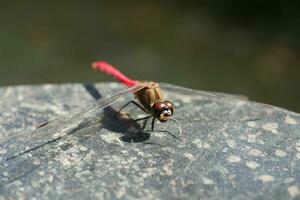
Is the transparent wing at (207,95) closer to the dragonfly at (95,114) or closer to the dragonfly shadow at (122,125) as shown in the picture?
the dragonfly at (95,114)

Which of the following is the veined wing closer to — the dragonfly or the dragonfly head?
the dragonfly

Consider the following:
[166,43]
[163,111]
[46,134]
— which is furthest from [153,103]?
[166,43]

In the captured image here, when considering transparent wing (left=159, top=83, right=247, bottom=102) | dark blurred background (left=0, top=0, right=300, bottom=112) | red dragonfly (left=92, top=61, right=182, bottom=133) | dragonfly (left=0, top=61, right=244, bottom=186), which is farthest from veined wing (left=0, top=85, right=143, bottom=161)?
dark blurred background (left=0, top=0, right=300, bottom=112)

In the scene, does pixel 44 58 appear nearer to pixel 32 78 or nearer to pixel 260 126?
pixel 32 78

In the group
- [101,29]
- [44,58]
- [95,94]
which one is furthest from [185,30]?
[95,94]

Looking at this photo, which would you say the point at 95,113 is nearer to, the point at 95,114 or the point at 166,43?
the point at 95,114

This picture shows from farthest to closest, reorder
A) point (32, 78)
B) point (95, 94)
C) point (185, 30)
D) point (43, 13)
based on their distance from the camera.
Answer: point (43, 13)
point (185, 30)
point (32, 78)
point (95, 94)
